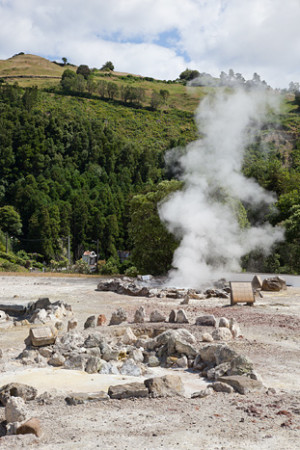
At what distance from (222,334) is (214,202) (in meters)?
15.1

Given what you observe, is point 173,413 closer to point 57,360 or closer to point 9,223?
→ point 57,360

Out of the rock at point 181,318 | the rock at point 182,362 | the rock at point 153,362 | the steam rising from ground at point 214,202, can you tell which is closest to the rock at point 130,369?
the rock at point 153,362

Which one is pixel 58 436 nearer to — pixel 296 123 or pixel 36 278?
pixel 36 278

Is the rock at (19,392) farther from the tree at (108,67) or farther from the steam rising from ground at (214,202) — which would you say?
the tree at (108,67)

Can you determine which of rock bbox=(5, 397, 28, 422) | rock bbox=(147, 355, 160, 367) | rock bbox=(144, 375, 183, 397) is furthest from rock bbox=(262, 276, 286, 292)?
rock bbox=(5, 397, 28, 422)

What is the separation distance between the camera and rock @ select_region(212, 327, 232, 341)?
9664 millimetres

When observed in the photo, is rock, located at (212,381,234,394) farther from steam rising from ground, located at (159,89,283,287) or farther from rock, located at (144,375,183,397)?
steam rising from ground, located at (159,89,283,287)

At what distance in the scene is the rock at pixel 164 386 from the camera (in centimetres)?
636

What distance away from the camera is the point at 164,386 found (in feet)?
21.2

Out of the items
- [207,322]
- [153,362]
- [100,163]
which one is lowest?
[153,362]

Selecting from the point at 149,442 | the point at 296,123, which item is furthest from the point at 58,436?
the point at 296,123

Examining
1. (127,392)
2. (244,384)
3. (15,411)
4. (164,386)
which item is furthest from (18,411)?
(244,384)

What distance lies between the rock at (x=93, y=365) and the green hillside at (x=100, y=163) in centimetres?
2024

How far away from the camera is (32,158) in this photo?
3332 inches
